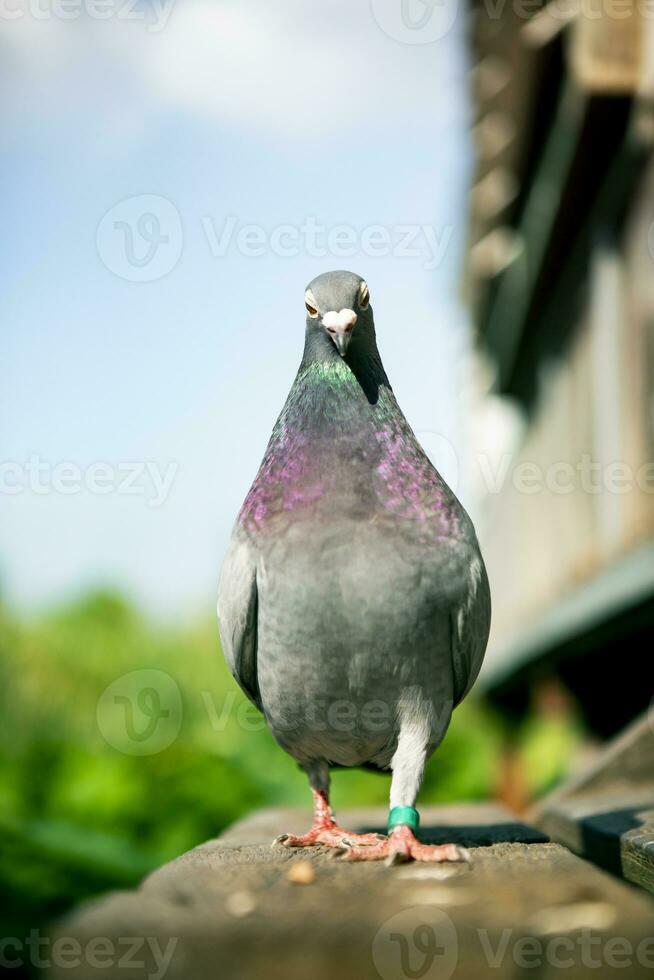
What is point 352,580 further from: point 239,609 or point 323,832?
point 323,832

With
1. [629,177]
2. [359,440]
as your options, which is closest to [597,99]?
[629,177]

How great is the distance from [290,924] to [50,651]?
10689 millimetres

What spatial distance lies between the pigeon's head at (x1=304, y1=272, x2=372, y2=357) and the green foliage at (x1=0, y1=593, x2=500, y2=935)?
156 centimetres

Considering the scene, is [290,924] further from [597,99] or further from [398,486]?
[597,99]

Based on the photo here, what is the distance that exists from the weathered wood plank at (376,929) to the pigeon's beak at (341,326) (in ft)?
3.80

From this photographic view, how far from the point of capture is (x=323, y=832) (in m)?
2.50

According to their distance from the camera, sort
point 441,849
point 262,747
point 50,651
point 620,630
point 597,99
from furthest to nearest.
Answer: point 50,651 → point 262,747 → point 620,630 → point 597,99 → point 441,849

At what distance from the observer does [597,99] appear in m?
6.30

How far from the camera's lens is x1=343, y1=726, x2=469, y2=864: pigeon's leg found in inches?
79.0

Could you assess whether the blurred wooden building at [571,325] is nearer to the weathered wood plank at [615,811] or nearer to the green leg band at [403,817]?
the weathered wood plank at [615,811]

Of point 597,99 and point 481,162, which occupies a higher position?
point 481,162

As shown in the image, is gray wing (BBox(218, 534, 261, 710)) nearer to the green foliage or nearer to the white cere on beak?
the white cere on beak

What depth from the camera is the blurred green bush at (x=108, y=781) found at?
3.66 meters

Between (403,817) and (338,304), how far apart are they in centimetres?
113
